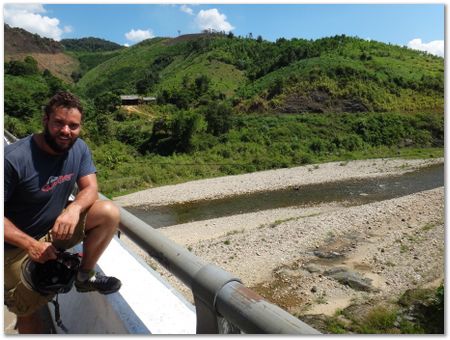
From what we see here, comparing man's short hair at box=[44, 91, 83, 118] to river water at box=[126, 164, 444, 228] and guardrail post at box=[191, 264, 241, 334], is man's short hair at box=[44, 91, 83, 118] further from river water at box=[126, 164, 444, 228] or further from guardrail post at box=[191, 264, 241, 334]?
river water at box=[126, 164, 444, 228]

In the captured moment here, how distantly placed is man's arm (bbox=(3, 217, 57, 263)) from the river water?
Result: 1711 cm

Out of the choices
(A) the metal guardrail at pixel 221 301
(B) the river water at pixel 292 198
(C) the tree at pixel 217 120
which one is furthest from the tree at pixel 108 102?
(A) the metal guardrail at pixel 221 301

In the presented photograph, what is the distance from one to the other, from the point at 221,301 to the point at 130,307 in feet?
3.96

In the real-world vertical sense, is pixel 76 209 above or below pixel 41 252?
above

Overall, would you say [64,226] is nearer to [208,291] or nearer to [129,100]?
[208,291]

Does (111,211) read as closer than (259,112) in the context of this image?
Yes

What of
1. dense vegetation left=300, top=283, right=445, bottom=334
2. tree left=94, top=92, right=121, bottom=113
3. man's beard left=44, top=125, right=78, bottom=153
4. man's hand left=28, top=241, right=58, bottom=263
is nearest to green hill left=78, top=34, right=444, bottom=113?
tree left=94, top=92, right=121, bottom=113

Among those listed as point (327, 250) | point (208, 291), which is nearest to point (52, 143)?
point (208, 291)

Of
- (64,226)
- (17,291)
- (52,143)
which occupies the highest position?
(52,143)

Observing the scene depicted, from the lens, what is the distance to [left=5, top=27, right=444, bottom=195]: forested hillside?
3431cm

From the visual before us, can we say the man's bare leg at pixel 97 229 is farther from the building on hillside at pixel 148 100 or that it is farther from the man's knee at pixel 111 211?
the building on hillside at pixel 148 100

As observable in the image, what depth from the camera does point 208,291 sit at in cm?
158

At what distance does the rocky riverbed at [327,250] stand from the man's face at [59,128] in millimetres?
7732

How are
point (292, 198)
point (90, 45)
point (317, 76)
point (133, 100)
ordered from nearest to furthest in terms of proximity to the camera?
1. point (292, 198)
2. point (317, 76)
3. point (133, 100)
4. point (90, 45)
